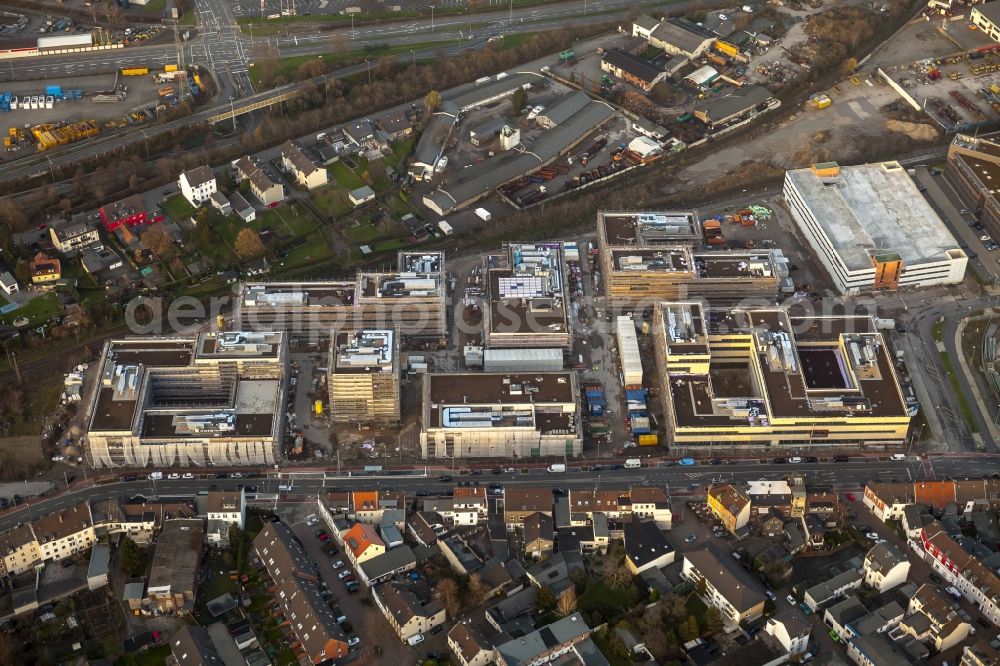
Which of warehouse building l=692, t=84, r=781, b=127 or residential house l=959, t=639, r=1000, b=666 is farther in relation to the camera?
warehouse building l=692, t=84, r=781, b=127

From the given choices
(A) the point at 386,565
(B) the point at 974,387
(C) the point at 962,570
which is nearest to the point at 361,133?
(A) the point at 386,565

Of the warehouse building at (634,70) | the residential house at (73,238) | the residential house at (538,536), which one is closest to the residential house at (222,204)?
the residential house at (73,238)

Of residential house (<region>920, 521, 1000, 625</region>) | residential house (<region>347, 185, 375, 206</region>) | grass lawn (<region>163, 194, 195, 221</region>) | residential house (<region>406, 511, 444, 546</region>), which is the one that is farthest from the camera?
residential house (<region>347, 185, 375, 206</region>)

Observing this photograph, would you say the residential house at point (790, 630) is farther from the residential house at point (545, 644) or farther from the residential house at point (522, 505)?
the residential house at point (522, 505)

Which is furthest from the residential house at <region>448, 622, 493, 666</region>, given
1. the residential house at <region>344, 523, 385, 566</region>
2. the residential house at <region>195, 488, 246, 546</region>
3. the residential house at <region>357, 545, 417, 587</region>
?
the residential house at <region>195, 488, 246, 546</region>

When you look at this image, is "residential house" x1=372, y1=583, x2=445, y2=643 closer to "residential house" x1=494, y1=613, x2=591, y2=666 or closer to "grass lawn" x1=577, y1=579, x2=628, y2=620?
"residential house" x1=494, y1=613, x2=591, y2=666

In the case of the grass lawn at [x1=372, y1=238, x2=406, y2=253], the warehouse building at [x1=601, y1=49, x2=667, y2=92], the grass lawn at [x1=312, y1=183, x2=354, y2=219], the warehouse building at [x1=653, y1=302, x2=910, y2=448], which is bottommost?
the warehouse building at [x1=653, y1=302, x2=910, y2=448]

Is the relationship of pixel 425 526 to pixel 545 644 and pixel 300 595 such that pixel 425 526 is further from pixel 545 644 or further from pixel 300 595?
pixel 545 644
